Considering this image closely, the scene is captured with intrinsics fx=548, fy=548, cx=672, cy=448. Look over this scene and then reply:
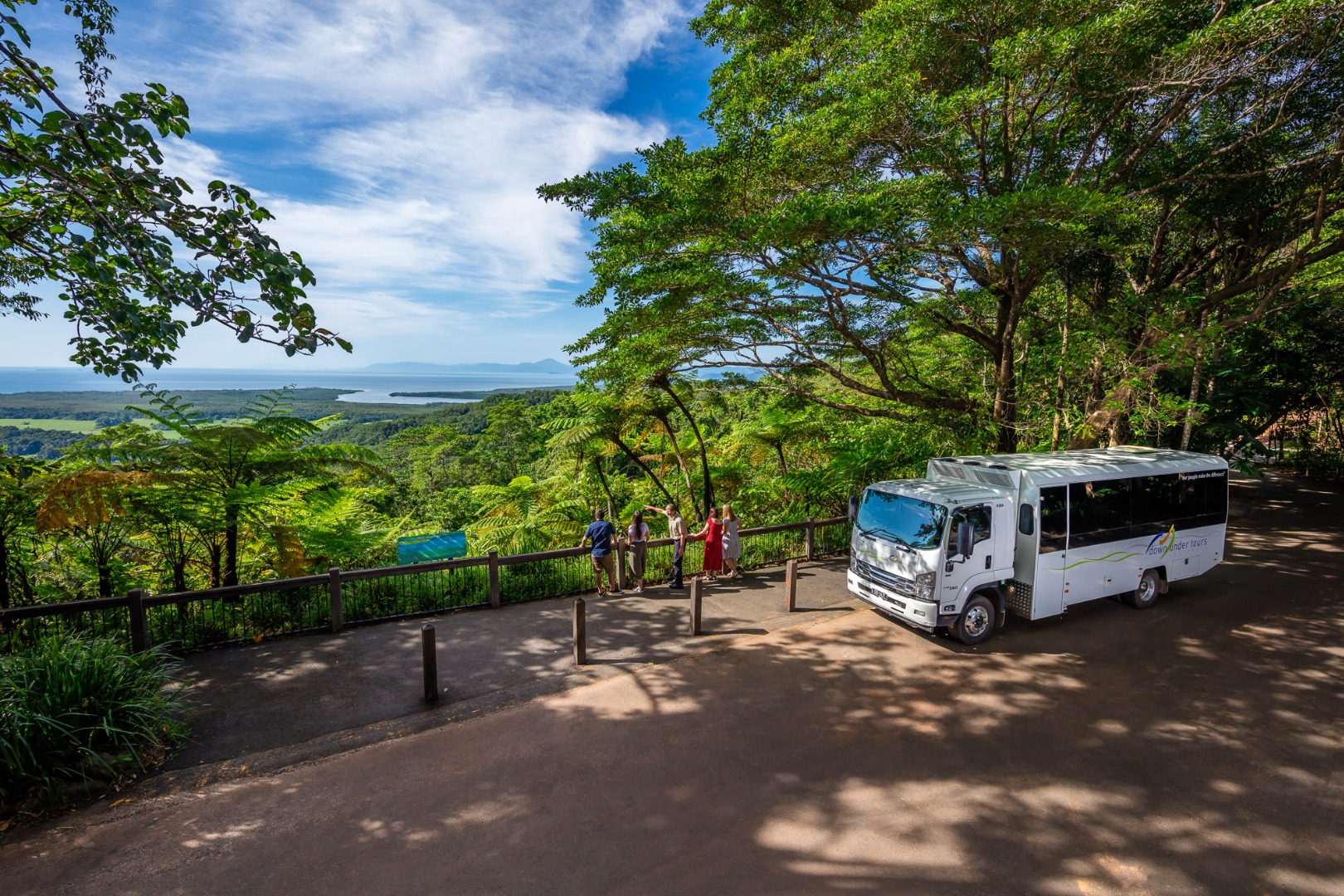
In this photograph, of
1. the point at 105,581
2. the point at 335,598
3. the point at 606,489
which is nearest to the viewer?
the point at 105,581

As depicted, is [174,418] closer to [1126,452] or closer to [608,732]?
[608,732]

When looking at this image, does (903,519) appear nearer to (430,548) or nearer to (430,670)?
(430,670)

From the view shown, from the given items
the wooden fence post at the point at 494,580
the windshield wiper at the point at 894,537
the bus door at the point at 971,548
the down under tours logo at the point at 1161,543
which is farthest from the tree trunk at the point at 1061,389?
the wooden fence post at the point at 494,580

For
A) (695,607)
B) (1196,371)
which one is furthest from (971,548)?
(1196,371)

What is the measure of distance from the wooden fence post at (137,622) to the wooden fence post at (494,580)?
4.08m

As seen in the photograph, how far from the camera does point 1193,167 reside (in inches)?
396

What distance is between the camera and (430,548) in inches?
366

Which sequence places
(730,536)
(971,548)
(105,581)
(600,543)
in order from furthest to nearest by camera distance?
1. (730,536)
2. (600,543)
3. (105,581)
4. (971,548)

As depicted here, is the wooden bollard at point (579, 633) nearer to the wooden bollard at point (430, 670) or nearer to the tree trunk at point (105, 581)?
the wooden bollard at point (430, 670)

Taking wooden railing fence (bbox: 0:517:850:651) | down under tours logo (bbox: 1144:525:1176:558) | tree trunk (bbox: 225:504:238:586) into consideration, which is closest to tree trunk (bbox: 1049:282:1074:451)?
down under tours logo (bbox: 1144:525:1176:558)

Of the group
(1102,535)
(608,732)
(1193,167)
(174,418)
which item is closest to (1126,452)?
(1102,535)

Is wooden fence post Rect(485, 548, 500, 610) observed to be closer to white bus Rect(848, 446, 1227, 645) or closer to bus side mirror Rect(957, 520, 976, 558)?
white bus Rect(848, 446, 1227, 645)

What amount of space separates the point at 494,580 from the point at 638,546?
2463 millimetres

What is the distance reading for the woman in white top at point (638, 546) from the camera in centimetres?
970
